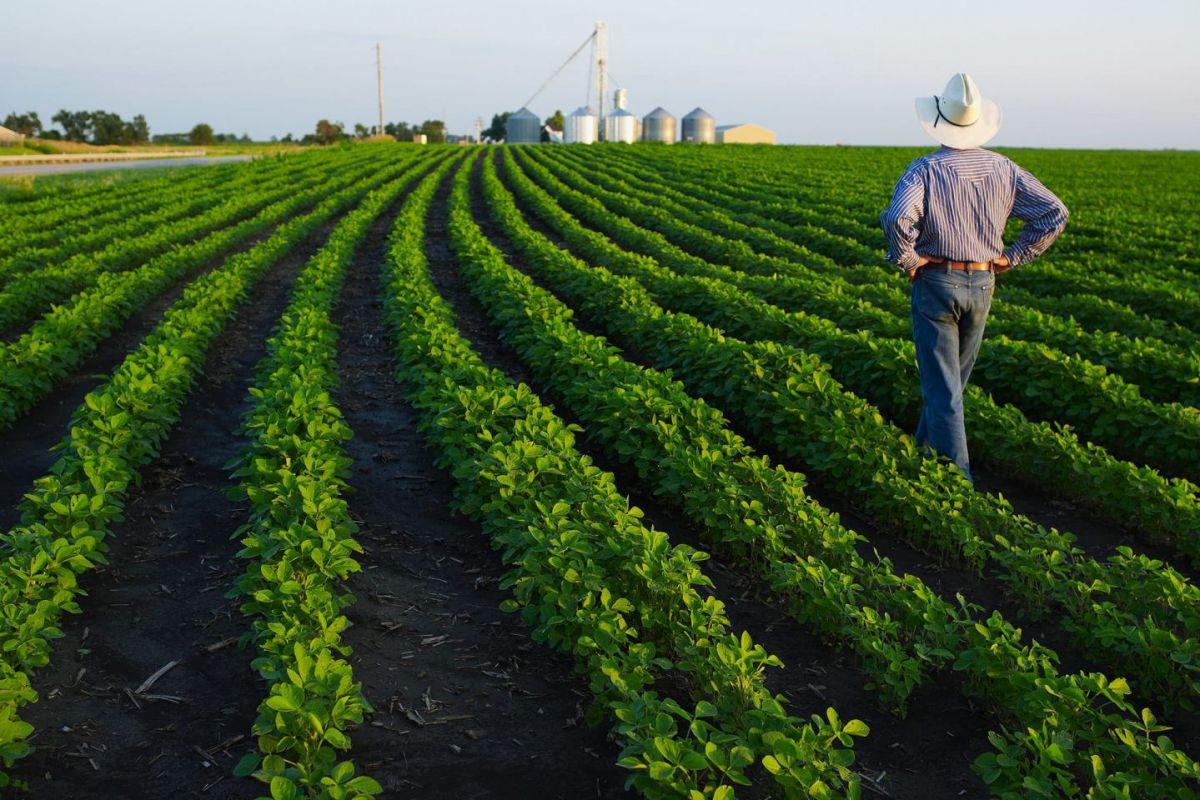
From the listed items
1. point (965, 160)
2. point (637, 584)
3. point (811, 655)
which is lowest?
point (811, 655)

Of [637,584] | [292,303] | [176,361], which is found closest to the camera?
[637,584]

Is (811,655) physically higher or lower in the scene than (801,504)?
lower

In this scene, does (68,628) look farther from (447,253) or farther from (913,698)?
(447,253)

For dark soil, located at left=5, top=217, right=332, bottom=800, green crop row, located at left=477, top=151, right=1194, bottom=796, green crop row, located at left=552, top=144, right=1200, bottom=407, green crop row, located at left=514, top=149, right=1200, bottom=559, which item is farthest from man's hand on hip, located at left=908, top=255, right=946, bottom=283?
dark soil, located at left=5, top=217, right=332, bottom=800

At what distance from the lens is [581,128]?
278 feet

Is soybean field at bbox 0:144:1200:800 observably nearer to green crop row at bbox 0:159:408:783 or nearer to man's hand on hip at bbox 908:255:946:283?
green crop row at bbox 0:159:408:783

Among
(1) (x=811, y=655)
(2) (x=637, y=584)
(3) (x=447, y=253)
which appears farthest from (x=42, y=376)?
(3) (x=447, y=253)

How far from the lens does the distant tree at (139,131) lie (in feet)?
301

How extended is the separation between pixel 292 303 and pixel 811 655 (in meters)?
7.70

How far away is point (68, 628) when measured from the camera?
14.5 ft

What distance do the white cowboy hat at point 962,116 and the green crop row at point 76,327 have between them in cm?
698

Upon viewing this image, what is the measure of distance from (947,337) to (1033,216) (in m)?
0.94

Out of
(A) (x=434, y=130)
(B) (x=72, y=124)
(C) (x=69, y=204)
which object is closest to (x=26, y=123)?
(B) (x=72, y=124)

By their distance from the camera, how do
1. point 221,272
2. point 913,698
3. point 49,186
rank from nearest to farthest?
point 913,698, point 221,272, point 49,186
